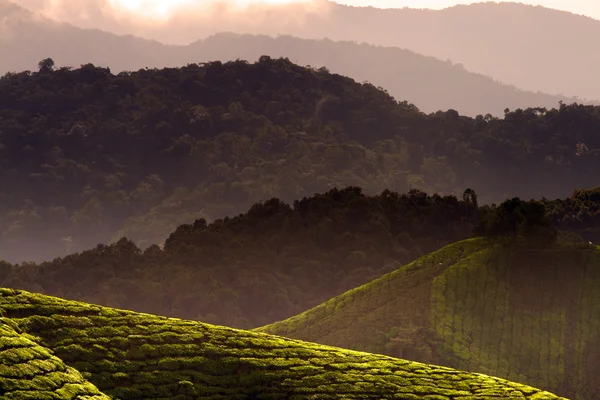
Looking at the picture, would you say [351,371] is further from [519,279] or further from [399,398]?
[519,279]

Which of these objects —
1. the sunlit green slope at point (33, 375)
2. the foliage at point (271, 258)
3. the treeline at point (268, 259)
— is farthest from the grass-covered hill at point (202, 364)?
the foliage at point (271, 258)

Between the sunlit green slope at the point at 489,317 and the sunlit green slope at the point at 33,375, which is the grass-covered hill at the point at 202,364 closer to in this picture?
the sunlit green slope at the point at 33,375

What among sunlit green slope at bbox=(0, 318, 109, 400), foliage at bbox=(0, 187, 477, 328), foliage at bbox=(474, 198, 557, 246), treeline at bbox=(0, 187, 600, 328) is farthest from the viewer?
foliage at bbox=(0, 187, 477, 328)

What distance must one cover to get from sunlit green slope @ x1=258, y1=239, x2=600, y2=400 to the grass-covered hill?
32115mm

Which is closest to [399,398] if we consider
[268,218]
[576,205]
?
[576,205]

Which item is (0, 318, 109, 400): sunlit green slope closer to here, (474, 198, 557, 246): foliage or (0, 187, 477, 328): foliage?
(474, 198, 557, 246): foliage

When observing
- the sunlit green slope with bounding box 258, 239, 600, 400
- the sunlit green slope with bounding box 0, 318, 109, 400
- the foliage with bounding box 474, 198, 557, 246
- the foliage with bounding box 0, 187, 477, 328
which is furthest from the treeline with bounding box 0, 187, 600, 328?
the sunlit green slope with bounding box 0, 318, 109, 400

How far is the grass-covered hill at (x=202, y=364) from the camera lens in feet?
96.0

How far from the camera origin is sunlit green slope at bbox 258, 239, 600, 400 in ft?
209

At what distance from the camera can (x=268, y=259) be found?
113 metres

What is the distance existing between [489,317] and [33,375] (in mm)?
47315

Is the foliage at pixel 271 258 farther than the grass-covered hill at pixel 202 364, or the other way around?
the foliage at pixel 271 258

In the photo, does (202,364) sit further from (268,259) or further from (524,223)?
(268,259)

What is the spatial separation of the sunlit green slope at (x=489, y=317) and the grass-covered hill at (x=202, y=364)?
32.1 m
